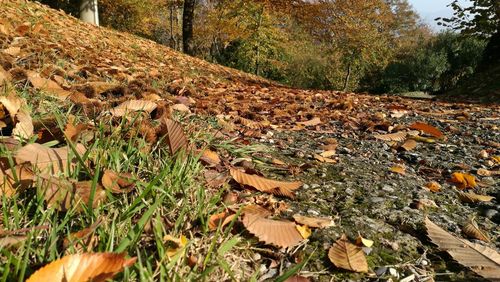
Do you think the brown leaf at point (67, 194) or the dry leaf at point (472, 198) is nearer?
the brown leaf at point (67, 194)

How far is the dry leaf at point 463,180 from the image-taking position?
1855mm

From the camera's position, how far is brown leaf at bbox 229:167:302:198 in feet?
5.03

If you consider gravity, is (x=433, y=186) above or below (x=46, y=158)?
below

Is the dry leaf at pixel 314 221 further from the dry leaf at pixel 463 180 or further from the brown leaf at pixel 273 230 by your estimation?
the dry leaf at pixel 463 180

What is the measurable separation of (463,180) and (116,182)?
148 centimetres

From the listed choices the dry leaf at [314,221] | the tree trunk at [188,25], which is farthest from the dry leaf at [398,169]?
the tree trunk at [188,25]

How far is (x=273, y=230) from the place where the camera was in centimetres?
120

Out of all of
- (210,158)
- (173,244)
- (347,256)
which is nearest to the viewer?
(173,244)

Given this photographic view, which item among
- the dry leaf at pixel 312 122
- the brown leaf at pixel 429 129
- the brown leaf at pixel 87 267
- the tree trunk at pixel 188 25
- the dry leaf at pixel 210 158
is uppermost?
the tree trunk at pixel 188 25

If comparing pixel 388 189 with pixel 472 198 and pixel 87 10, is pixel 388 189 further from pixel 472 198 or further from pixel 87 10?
pixel 87 10

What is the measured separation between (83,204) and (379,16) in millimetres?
27393

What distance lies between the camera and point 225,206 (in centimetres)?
124

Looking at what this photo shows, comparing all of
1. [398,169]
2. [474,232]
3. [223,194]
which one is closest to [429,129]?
[398,169]

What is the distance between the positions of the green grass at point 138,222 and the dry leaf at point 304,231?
0.19 m
